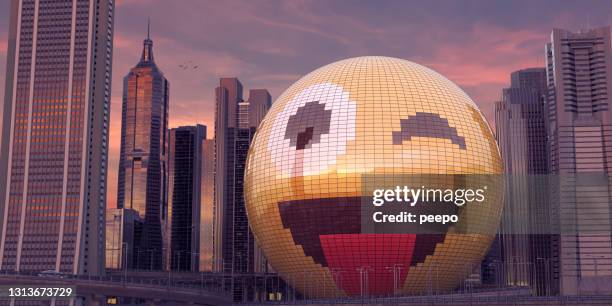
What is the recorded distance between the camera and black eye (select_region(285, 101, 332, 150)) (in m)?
57.4

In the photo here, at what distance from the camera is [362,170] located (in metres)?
56.1

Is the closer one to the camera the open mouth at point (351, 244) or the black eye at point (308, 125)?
the open mouth at point (351, 244)

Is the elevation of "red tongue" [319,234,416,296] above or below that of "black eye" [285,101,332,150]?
below

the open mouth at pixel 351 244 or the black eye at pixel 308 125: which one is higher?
the black eye at pixel 308 125

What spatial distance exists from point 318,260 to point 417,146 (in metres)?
10.9

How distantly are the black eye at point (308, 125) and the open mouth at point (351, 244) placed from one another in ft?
13.9

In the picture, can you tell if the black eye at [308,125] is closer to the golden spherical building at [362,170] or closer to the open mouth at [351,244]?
the golden spherical building at [362,170]

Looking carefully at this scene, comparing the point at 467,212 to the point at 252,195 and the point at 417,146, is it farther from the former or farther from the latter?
the point at 252,195

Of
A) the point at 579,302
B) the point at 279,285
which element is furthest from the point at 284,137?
the point at 279,285

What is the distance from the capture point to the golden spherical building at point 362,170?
185ft

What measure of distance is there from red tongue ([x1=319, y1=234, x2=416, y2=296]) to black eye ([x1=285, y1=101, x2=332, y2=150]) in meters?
6.89

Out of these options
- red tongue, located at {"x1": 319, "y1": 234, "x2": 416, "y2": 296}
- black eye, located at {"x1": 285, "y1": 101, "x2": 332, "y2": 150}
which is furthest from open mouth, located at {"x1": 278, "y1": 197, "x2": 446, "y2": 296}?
black eye, located at {"x1": 285, "y1": 101, "x2": 332, "y2": 150}

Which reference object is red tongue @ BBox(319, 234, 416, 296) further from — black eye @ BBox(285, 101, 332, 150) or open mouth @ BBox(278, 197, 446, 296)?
black eye @ BBox(285, 101, 332, 150)

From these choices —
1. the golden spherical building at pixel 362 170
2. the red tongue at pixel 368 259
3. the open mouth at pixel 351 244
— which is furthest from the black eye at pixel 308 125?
the red tongue at pixel 368 259
